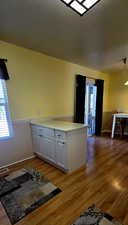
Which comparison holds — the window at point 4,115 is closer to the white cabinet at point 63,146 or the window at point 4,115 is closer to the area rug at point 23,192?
the white cabinet at point 63,146

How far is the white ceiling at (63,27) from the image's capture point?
1.48 meters

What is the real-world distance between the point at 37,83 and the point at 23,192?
7.35 ft

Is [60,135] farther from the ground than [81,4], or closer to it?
closer to it

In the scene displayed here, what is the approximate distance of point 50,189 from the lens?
6.11 ft

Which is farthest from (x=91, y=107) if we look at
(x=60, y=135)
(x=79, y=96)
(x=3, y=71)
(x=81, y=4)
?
(x=81, y=4)

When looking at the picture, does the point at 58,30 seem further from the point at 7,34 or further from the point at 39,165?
the point at 39,165

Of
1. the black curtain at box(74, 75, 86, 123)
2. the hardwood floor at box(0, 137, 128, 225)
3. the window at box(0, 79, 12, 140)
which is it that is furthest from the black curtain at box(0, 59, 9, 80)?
the black curtain at box(74, 75, 86, 123)

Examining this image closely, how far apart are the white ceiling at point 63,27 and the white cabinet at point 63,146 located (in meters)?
1.68

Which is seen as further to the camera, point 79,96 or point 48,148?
point 79,96

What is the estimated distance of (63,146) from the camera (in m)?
2.20

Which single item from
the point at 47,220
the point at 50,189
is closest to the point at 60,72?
the point at 50,189

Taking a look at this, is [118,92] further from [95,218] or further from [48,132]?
[95,218]

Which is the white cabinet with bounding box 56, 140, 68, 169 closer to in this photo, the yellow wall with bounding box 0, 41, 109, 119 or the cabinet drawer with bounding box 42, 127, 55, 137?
the cabinet drawer with bounding box 42, 127, 55, 137

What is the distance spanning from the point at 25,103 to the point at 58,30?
161 cm
